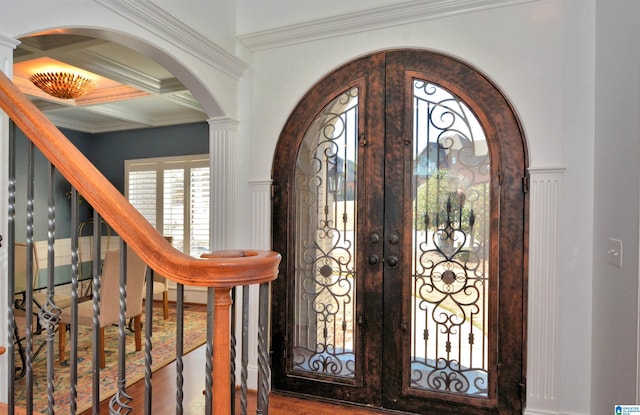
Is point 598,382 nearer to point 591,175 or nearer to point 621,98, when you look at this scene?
point 591,175

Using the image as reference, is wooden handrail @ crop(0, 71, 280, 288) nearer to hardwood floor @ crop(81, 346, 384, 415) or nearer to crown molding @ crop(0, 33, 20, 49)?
crown molding @ crop(0, 33, 20, 49)

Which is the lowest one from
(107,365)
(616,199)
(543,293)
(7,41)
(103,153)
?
(107,365)

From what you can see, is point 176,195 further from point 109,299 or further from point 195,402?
point 195,402

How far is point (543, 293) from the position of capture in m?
2.21

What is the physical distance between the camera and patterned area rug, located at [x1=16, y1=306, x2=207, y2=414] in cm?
275

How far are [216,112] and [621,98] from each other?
2.37 m

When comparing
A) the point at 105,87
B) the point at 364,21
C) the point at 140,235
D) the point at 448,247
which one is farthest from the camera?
the point at 105,87

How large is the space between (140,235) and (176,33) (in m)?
1.85

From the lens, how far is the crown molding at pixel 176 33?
78.2 inches

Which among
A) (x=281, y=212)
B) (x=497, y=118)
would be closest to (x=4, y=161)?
(x=281, y=212)

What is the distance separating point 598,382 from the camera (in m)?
2.06

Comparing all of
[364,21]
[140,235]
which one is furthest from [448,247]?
[140,235]

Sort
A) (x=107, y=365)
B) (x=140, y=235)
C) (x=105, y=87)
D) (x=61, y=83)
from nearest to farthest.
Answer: (x=140, y=235), (x=107, y=365), (x=61, y=83), (x=105, y=87)

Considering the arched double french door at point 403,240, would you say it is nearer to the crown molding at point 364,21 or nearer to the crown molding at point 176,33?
the crown molding at point 364,21
